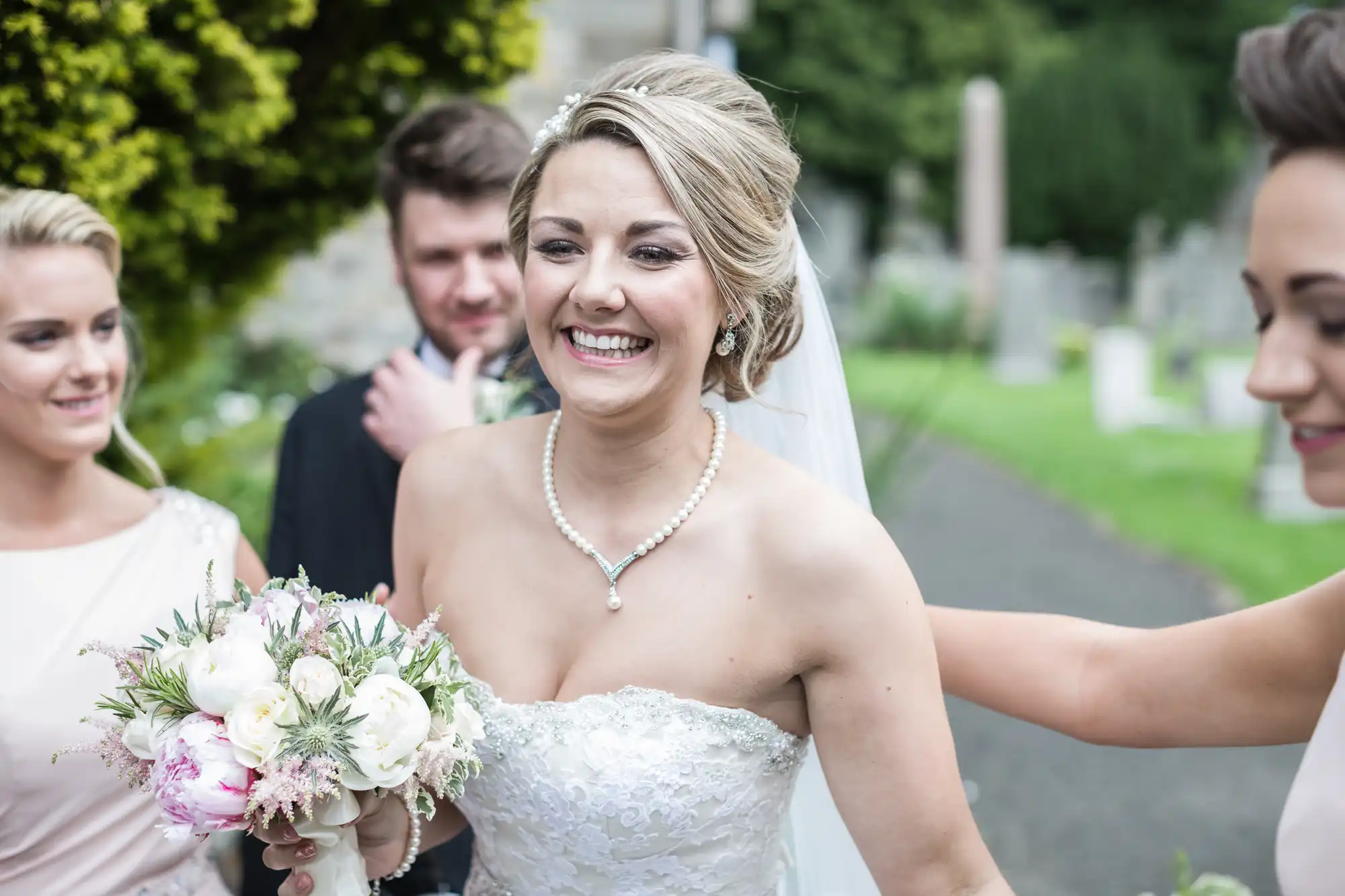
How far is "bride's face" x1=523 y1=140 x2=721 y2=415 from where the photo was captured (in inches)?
89.2

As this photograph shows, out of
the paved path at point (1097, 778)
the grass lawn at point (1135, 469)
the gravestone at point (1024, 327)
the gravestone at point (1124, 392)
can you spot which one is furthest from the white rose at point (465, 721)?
the gravestone at point (1024, 327)

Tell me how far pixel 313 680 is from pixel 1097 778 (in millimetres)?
5499

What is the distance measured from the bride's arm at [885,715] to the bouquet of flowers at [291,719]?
63 centimetres

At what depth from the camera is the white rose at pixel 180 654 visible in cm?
209

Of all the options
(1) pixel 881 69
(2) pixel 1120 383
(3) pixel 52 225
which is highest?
(3) pixel 52 225

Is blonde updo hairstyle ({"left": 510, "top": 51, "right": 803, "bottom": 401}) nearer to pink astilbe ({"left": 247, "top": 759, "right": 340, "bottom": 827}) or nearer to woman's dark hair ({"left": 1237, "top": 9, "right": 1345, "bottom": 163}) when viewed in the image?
woman's dark hair ({"left": 1237, "top": 9, "right": 1345, "bottom": 163})

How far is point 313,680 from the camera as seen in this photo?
2.04 meters

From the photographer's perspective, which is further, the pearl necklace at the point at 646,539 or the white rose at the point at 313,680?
the pearl necklace at the point at 646,539

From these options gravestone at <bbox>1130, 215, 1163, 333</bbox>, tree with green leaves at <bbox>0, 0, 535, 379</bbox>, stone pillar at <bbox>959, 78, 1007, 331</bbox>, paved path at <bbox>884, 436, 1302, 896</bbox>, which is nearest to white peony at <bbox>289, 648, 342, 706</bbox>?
tree with green leaves at <bbox>0, 0, 535, 379</bbox>

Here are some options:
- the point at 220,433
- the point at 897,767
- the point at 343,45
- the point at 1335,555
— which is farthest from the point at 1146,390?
the point at 897,767

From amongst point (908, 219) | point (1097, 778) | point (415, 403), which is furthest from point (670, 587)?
point (908, 219)

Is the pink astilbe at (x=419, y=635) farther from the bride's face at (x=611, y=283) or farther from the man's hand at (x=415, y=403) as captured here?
the man's hand at (x=415, y=403)

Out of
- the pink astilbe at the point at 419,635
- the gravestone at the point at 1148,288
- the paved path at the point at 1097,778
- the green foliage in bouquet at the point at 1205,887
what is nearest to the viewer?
the pink astilbe at the point at 419,635

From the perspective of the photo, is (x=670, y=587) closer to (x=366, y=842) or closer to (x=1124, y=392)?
(x=366, y=842)
